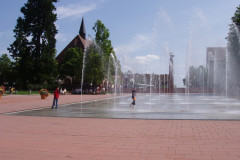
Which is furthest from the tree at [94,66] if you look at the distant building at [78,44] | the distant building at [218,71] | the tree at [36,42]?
the distant building at [78,44]

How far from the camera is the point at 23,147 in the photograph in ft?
22.3

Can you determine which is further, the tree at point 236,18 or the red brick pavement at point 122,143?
the tree at point 236,18

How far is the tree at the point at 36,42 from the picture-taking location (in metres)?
54.9

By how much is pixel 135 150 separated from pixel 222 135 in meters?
3.31

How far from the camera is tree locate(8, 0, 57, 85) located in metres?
54.9

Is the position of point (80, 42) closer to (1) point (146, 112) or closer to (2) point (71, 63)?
(2) point (71, 63)

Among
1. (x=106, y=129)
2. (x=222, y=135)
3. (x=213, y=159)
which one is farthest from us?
(x=106, y=129)

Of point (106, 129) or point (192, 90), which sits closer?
point (106, 129)

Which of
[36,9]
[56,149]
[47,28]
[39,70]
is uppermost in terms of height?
[36,9]

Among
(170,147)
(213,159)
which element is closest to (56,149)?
(170,147)

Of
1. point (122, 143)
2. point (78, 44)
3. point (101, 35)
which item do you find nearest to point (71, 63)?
point (101, 35)

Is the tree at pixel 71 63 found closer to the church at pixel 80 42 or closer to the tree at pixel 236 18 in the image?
the church at pixel 80 42

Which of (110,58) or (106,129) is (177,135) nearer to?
(106,129)

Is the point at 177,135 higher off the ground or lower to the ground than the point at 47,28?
lower
